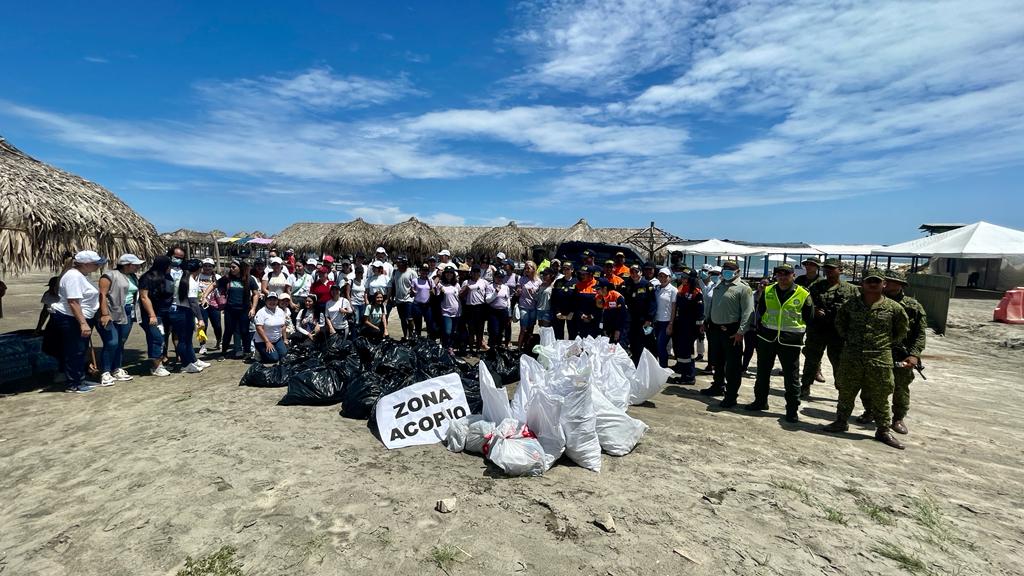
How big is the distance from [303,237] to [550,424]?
111 ft

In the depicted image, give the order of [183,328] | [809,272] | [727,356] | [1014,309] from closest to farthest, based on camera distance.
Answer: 1. [727,356]
2. [809,272]
3. [183,328]
4. [1014,309]

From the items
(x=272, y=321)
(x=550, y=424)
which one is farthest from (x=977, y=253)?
(x=272, y=321)

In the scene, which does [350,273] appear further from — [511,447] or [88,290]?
[511,447]

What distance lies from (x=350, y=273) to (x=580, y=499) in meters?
7.63

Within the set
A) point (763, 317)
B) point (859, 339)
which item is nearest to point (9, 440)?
point (763, 317)

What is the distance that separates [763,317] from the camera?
500 cm

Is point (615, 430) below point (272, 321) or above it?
below

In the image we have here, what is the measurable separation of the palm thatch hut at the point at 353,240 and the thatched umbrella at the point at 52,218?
49.5 ft

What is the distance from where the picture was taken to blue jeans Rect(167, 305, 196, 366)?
623cm

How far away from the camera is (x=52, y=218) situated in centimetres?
593

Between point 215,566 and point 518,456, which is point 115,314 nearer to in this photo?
point 215,566

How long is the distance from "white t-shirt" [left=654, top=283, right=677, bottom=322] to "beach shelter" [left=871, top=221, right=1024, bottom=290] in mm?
16241

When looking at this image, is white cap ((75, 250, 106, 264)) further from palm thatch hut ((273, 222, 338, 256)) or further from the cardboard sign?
palm thatch hut ((273, 222, 338, 256))

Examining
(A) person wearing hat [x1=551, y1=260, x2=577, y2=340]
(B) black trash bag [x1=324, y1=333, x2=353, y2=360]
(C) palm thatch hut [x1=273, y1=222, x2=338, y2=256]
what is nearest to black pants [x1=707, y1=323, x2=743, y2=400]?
(A) person wearing hat [x1=551, y1=260, x2=577, y2=340]
